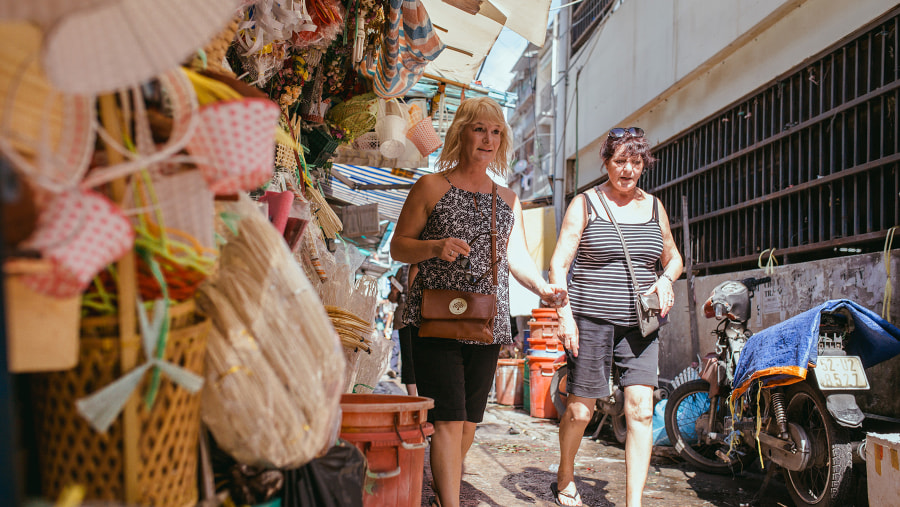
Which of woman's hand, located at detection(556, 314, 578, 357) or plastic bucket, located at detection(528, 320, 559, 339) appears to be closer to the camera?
woman's hand, located at detection(556, 314, 578, 357)

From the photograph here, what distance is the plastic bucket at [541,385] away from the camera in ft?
22.6

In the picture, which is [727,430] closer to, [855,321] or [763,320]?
[855,321]

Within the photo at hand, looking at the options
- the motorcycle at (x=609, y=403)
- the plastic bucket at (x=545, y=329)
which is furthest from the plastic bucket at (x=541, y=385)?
the motorcycle at (x=609, y=403)

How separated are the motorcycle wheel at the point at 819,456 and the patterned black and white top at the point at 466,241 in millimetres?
1724

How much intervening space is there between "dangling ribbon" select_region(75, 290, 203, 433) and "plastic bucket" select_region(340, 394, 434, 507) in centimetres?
113

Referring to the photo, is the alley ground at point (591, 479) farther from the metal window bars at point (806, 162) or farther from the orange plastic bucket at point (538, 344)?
the metal window bars at point (806, 162)

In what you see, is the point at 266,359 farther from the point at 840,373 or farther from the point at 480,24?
the point at 480,24

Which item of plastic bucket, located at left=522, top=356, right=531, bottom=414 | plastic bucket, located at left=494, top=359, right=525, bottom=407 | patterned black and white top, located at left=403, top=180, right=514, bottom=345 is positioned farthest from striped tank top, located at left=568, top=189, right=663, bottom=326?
plastic bucket, located at left=494, top=359, right=525, bottom=407

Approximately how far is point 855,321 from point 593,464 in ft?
6.98

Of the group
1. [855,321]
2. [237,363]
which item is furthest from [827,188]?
[237,363]

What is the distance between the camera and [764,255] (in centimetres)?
600

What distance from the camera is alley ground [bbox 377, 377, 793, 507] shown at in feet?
12.4

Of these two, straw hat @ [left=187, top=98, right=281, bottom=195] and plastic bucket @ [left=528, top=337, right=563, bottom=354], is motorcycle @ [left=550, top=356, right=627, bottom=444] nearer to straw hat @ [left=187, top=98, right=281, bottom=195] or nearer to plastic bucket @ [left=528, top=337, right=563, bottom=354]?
plastic bucket @ [left=528, top=337, right=563, bottom=354]

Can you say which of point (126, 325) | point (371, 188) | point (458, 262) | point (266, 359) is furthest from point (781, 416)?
point (371, 188)
